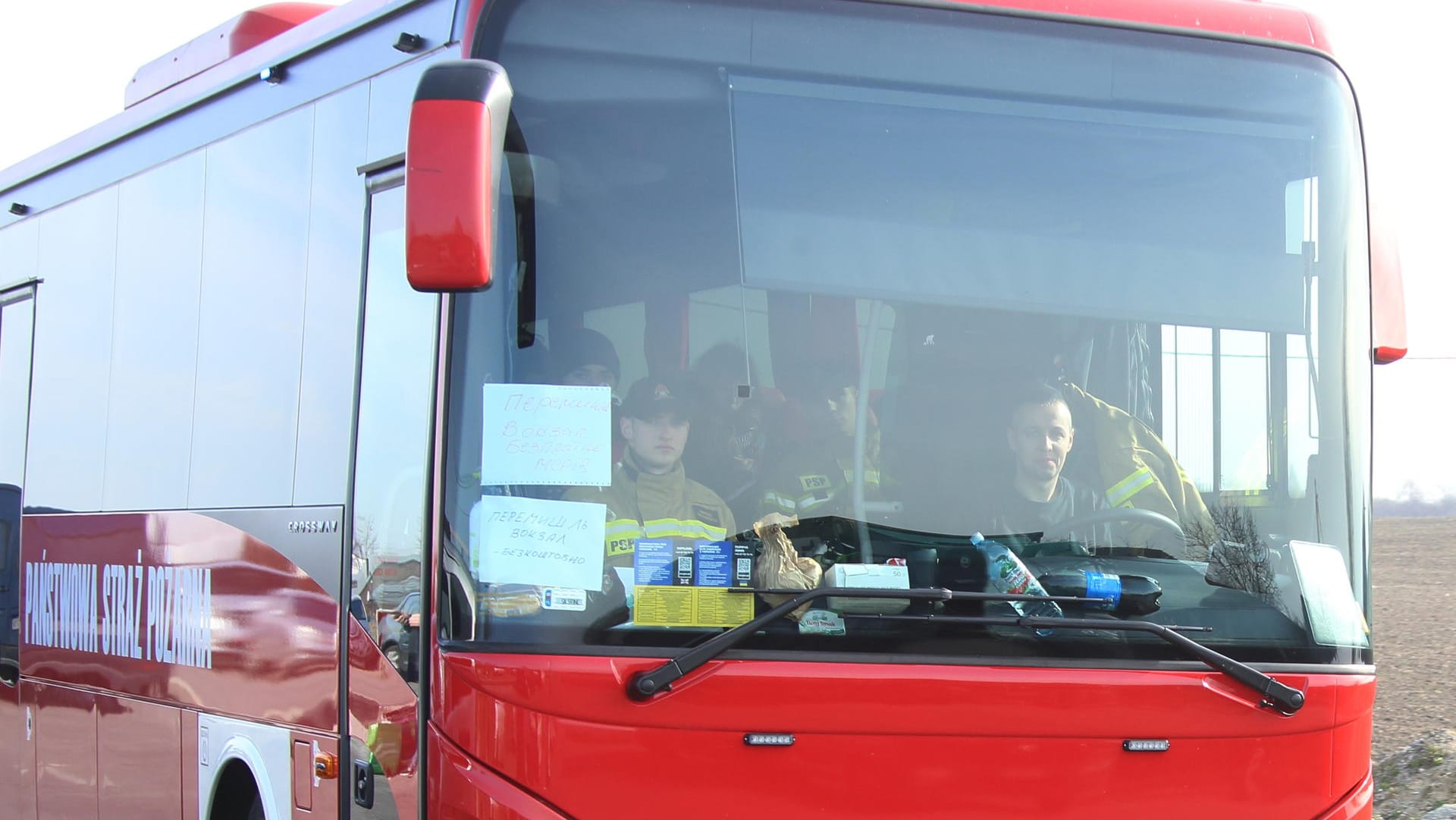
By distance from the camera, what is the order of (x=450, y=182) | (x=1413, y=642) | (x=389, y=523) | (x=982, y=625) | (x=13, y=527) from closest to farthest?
(x=450, y=182) < (x=982, y=625) < (x=389, y=523) < (x=13, y=527) < (x=1413, y=642)

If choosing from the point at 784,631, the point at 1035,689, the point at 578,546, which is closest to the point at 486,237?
the point at 578,546

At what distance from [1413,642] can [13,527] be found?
14626 millimetres

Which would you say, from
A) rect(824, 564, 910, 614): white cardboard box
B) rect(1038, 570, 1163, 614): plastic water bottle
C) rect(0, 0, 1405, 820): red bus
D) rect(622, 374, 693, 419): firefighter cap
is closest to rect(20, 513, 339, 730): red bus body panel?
rect(0, 0, 1405, 820): red bus

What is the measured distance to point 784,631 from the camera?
137 inches

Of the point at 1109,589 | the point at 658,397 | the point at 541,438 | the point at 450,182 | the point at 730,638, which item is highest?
the point at 450,182

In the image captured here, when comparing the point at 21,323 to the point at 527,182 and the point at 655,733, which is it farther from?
the point at 655,733

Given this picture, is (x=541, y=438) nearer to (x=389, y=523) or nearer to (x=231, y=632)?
(x=389, y=523)

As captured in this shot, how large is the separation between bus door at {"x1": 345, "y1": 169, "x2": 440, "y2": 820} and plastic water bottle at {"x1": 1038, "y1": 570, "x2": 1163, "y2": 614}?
1593 millimetres

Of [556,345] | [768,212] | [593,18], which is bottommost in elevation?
[556,345]

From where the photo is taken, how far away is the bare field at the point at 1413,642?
37.1 ft

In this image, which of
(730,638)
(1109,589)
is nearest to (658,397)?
(730,638)

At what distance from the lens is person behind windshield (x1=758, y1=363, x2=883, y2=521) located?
3.67 meters

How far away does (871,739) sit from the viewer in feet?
11.4

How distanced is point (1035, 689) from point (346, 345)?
7.31 feet
